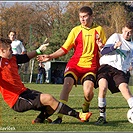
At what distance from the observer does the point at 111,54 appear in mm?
8250

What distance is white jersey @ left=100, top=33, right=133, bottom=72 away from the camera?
819 centimetres

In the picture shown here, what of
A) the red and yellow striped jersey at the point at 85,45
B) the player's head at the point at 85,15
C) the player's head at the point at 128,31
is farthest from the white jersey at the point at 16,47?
the player's head at the point at 128,31

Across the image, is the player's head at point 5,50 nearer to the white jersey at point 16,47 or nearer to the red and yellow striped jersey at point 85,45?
the red and yellow striped jersey at point 85,45

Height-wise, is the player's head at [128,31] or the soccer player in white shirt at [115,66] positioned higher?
the player's head at [128,31]

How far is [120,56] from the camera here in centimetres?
820

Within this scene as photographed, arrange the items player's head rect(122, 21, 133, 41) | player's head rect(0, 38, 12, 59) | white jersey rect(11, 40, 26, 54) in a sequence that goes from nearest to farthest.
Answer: player's head rect(0, 38, 12, 59) < player's head rect(122, 21, 133, 41) < white jersey rect(11, 40, 26, 54)

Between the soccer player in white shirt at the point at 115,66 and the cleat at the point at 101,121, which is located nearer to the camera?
the cleat at the point at 101,121

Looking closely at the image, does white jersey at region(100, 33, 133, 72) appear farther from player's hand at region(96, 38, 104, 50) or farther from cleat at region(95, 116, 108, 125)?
cleat at region(95, 116, 108, 125)

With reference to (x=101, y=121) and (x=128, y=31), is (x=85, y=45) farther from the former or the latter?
(x=101, y=121)

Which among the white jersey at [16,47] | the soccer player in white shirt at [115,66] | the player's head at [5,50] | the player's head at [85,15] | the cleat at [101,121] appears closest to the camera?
the player's head at [5,50]

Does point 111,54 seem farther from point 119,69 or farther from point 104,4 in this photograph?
point 104,4

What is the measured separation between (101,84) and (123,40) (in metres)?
1.02

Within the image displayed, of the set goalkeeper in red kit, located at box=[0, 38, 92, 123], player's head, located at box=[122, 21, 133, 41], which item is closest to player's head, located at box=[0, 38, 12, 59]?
goalkeeper in red kit, located at box=[0, 38, 92, 123]

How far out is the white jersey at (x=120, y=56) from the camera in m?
8.19
